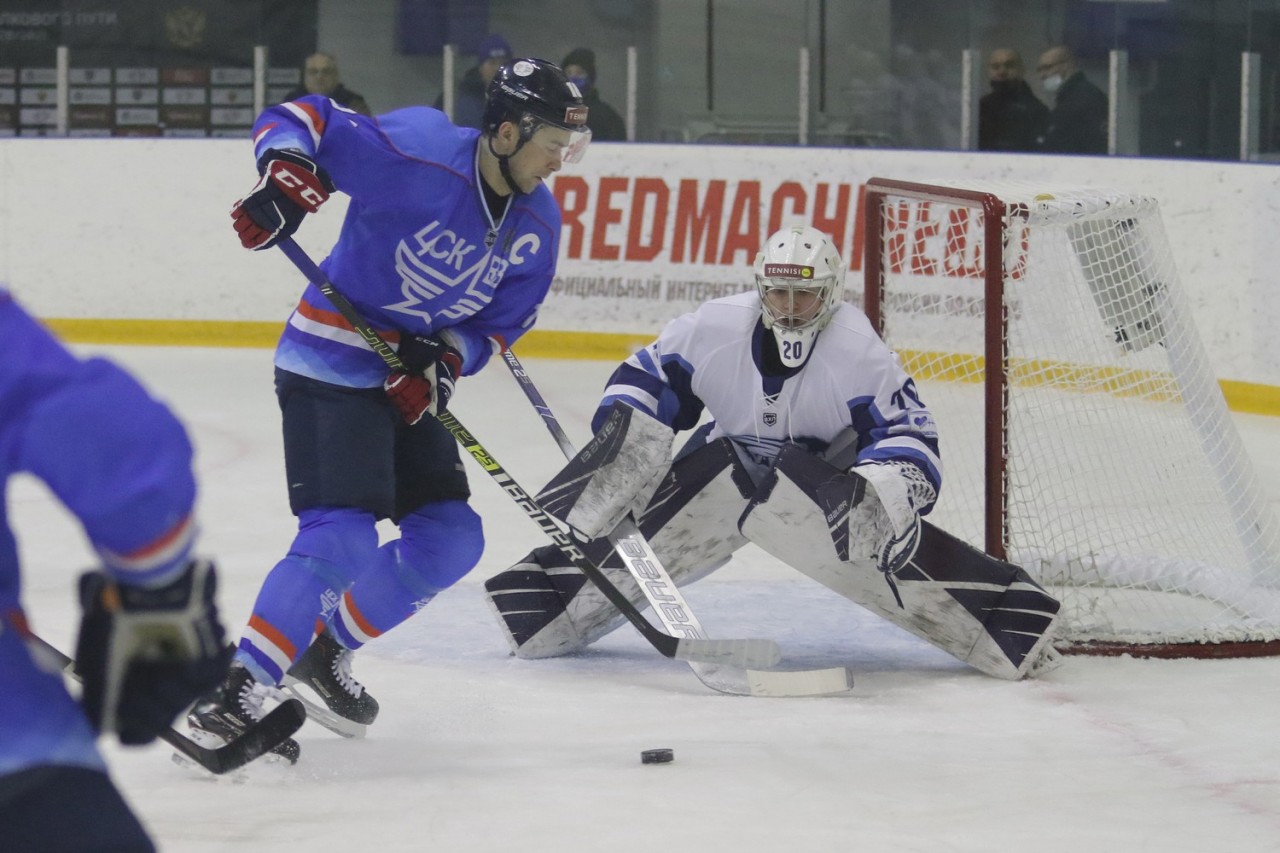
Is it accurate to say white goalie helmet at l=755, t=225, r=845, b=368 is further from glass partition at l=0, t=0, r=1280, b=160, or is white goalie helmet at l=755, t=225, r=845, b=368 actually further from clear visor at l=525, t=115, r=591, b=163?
glass partition at l=0, t=0, r=1280, b=160

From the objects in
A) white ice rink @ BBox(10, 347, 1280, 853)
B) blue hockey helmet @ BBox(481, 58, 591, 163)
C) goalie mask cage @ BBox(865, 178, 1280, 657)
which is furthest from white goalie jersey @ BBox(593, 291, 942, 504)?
blue hockey helmet @ BBox(481, 58, 591, 163)

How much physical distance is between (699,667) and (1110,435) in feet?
4.98

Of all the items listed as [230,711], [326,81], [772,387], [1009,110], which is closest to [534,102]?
[772,387]

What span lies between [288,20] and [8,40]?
122cm

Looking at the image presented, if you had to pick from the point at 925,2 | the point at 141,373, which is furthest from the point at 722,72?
the point at 141,373

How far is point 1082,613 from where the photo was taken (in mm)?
3570

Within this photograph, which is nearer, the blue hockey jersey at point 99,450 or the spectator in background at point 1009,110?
the blue hockey jersey at point 99,450

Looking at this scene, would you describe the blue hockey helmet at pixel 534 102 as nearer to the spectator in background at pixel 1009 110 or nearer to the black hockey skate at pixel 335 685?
the black hockey skate at pixel 335 685

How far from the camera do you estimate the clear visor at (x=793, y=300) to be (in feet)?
10.1

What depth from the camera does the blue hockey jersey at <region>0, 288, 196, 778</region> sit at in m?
1.09

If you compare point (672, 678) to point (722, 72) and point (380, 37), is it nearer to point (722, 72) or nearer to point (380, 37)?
point (722, 72)

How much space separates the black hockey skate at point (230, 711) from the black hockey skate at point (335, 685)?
0.86 feet

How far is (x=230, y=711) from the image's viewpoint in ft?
8.04

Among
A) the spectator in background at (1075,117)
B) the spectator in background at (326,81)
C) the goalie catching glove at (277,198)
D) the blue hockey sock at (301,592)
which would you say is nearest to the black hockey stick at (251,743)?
the blue hockey sock at (301,592)
